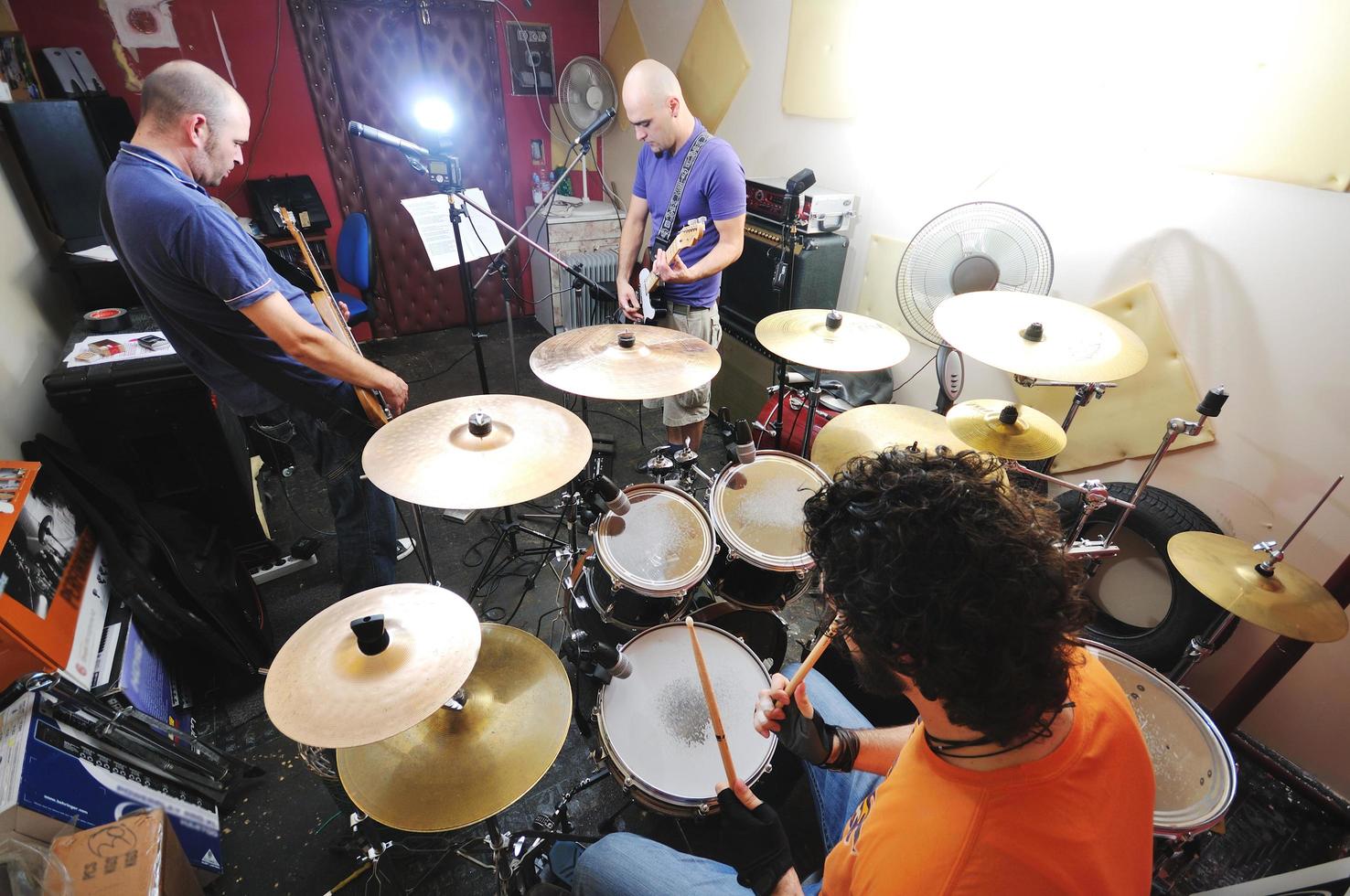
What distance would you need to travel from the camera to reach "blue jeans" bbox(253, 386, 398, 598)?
1961 millimetres

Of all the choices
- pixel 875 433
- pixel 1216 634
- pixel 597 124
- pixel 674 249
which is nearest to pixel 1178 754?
pixel 1216 634

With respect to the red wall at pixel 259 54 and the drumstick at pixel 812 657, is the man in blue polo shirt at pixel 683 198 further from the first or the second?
the red wall at pixel 259 54

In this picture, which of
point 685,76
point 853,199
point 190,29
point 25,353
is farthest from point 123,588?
point 685,76

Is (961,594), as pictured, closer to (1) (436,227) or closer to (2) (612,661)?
(2) (612,661)

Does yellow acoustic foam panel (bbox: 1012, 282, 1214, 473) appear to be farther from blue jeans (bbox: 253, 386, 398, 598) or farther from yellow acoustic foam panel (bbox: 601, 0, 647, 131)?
yellow acoustic foam panel (bbox: 601, 0, 647, 131)

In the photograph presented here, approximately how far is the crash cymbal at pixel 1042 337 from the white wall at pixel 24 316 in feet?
10.2

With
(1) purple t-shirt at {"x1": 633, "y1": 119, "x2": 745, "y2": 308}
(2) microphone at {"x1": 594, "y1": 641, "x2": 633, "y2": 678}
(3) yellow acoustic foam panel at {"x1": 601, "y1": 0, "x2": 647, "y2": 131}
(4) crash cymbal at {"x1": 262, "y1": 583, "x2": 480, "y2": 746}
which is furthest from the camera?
(3) yellow acoustic foam panel at {"x1": 601, "y1": 0, "x2": 647, "y2": 131}

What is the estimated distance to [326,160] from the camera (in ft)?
13.5

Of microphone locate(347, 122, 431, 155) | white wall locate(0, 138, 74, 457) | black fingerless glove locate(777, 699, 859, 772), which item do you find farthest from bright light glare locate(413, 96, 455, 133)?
black fingerless glove locate(777, 699, 859, 772)

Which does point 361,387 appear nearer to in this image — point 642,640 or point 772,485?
point 642,640

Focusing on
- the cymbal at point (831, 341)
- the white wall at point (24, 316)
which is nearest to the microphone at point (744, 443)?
the cymbal at point (831, 341)

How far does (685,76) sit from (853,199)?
1.82 meters

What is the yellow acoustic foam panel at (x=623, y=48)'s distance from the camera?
14.2ft

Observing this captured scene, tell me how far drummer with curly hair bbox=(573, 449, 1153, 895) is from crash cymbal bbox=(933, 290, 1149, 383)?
979 millimetres
